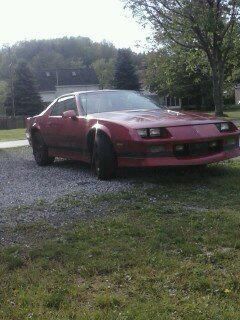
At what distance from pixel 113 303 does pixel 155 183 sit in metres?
3.65

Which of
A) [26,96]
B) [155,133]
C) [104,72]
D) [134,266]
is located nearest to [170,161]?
[155,133]

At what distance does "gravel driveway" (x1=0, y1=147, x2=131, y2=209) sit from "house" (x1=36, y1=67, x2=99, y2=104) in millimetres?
71281

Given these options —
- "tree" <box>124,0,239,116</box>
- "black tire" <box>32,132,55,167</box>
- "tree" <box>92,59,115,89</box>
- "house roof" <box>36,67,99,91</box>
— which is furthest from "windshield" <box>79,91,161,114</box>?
"tree" <box>92,59,115,89</box>

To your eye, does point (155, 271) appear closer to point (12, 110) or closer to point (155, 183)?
point (155, 183)

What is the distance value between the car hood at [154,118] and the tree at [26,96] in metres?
51.7

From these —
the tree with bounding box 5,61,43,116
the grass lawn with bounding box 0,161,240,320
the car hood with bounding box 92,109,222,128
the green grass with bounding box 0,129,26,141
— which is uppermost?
the tree with bounding box 5,61,43,116

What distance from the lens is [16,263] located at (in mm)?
3865

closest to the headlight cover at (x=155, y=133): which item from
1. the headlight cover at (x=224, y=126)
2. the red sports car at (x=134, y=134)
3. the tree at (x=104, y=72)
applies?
the red sports car at (x=134, y=134)

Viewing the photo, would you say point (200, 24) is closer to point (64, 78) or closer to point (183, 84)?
point (183, 84)

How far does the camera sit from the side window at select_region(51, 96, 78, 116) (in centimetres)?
849

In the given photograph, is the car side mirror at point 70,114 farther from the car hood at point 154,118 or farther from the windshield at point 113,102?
the car hood at point 154,118

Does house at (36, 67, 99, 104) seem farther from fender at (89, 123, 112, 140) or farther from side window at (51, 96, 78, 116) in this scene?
fender at (89, 123, 112, 140)

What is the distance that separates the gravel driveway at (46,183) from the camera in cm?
639

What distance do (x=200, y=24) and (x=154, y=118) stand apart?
21.9 meters
